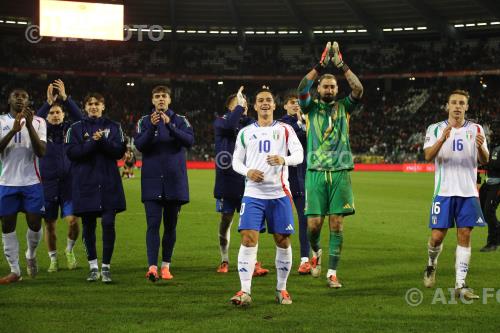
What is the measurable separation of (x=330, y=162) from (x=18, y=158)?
3.73 metres

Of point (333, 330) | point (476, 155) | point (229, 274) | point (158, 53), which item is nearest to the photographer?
point (333, 330)

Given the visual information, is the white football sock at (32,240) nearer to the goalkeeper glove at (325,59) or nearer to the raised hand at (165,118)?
the raised hand at (165,118)

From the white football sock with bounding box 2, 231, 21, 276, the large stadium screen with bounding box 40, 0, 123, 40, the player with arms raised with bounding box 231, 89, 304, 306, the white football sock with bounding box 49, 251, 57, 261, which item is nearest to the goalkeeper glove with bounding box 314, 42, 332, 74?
the player with arms raised with bounding box 231, 89, 304, 306

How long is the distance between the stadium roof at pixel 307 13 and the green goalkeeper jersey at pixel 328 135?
42317 millimetres

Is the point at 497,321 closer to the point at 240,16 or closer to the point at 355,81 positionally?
the point at 355,81

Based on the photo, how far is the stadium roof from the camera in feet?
160

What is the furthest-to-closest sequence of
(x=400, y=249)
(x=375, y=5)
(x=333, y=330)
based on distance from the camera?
(x=375, y=5) < (x=400, y=249) < (x=333, y=330)

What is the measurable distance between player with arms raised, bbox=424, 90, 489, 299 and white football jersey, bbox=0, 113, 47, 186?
4.62m

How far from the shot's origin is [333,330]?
5.63 metres

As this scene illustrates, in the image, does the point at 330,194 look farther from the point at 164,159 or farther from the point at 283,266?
the point at 164,159

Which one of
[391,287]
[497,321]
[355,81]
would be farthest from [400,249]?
[497,321]

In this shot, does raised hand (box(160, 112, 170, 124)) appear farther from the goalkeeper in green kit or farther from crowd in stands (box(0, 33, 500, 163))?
crowd in stands (box(0, 33, 500, 163))

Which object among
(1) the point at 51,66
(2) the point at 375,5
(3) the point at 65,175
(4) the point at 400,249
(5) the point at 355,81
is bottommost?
(4) the point at 400,249

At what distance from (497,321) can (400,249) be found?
4971mm
